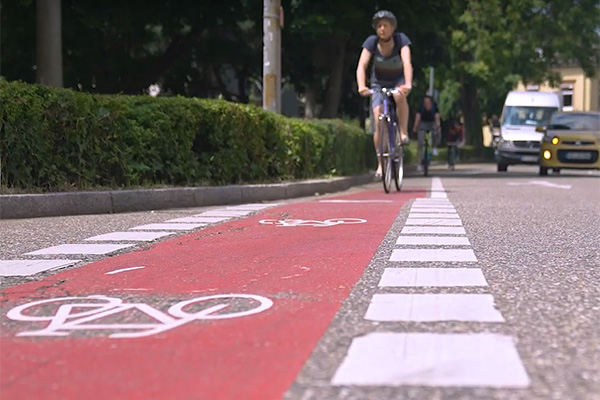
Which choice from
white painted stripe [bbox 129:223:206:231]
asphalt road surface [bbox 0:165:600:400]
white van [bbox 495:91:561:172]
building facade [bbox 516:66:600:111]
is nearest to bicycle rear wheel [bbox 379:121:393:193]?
white painted stripe [bbox 129:223:206:231]

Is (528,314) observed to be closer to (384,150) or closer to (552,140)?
(384,150)

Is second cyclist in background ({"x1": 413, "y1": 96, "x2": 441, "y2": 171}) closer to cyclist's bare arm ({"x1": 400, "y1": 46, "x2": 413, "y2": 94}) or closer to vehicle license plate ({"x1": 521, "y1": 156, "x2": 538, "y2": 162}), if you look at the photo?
cyclist's bare arm ({"x1": 400, "y1": 46, "x2": 413, "y2": 94})

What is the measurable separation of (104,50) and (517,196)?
16.6 metres

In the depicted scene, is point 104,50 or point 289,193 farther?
point 104,50

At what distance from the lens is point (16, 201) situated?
34.4 ft

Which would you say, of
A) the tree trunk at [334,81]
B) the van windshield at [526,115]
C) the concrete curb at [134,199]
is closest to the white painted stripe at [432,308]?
the concrete curb at [134,199]

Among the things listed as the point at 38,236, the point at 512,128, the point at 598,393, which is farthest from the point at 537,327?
the point at 512,128

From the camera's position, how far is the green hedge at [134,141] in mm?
10898

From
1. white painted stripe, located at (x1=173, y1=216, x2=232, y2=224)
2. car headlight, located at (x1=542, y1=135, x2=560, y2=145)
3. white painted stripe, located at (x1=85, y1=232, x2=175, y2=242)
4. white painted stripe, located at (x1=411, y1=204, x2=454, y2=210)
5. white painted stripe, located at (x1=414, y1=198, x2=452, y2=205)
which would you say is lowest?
white painted stripe, located at (x1=414, y1=198, x2=452, y2=205)

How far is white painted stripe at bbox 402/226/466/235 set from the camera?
27.4 feet

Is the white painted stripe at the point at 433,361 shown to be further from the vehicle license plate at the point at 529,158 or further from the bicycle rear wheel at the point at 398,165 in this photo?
the vehicle license plate at the point at 529,158

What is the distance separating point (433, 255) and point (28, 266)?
8.24ft

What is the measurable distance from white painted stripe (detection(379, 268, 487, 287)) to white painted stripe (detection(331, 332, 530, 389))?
1361 millimetres

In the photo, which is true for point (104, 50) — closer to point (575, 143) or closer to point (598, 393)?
point (575, 143)
